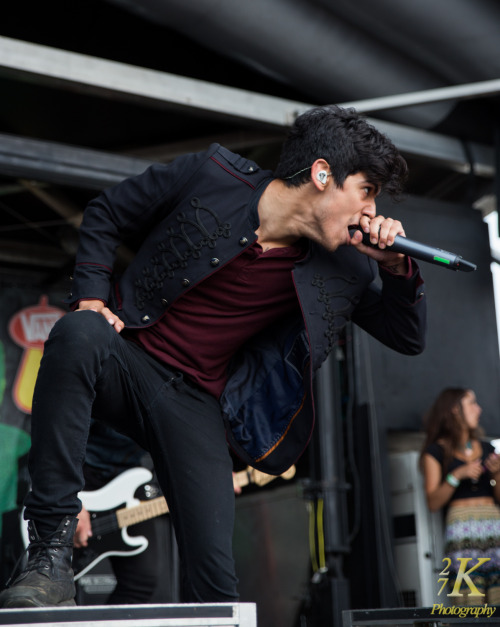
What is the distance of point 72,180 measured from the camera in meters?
4.12

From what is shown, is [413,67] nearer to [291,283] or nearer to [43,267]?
[43,267]

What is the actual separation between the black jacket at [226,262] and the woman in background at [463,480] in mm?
2365

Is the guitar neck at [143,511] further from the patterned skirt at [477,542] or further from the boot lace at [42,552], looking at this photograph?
the boot lace at [42,552]

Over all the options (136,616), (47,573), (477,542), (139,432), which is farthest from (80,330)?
(477,542)

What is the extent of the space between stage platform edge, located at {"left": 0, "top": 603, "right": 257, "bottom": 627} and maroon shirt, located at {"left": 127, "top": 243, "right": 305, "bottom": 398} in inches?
29.1

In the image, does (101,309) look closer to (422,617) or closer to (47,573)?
(47,573)

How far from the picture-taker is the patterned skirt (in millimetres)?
4227

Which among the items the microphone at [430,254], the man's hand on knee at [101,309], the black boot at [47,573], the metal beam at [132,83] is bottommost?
the black boot at [47,573]

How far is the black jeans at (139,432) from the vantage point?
5.90 ft

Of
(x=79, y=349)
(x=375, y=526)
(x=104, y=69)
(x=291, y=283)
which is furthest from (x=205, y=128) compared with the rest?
(x=79, y=349)

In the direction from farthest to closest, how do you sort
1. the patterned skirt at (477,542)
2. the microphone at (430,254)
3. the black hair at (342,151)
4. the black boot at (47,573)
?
the patterned skirt at (477,542), the black hair at (342,151), the microphone at (430,254), the black boot at (47,573)

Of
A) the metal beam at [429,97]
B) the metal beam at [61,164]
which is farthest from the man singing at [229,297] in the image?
the metal beam at [429,97]

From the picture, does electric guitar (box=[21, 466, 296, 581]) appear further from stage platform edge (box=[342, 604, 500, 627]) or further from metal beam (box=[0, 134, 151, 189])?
stage platform edge (box=[342, 604, 500, 627])

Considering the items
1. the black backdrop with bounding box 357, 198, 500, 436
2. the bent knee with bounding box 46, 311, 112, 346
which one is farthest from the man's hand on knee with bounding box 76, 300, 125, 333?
the black backdrop with bounding box 357, 198, 500, 436
